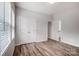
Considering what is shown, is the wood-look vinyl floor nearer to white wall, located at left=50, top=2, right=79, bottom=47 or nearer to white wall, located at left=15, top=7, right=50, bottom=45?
white wall, located at left=50, top=2, right=79, bottom=47

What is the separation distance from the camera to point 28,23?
4.48 m

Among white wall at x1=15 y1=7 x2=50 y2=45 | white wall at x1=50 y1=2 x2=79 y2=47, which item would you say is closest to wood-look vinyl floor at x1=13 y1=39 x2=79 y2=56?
white wall at x1=50 y1=2 x2=79 y2=47

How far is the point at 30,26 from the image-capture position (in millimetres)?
4555

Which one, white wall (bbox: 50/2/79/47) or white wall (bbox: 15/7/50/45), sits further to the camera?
white wall (bbox: 15/7/50/45)

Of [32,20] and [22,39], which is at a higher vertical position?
[32,20]

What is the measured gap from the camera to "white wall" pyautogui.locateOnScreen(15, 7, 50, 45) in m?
4.08

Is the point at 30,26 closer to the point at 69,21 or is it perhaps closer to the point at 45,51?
the point at 45,51

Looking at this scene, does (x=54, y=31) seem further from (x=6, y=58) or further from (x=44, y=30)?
(x=6, y=58)

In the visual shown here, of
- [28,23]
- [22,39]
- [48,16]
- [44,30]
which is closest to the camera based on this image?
[22,39]

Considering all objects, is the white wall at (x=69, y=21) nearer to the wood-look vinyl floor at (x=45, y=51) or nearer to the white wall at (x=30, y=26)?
the wood-look vinyl floor at (x=45, y=51)

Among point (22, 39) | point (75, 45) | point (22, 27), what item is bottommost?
point (75, 45)

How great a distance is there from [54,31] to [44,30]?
0.96m

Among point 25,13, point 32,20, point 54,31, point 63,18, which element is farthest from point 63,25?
point 25,13

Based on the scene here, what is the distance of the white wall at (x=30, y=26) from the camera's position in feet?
13.4
